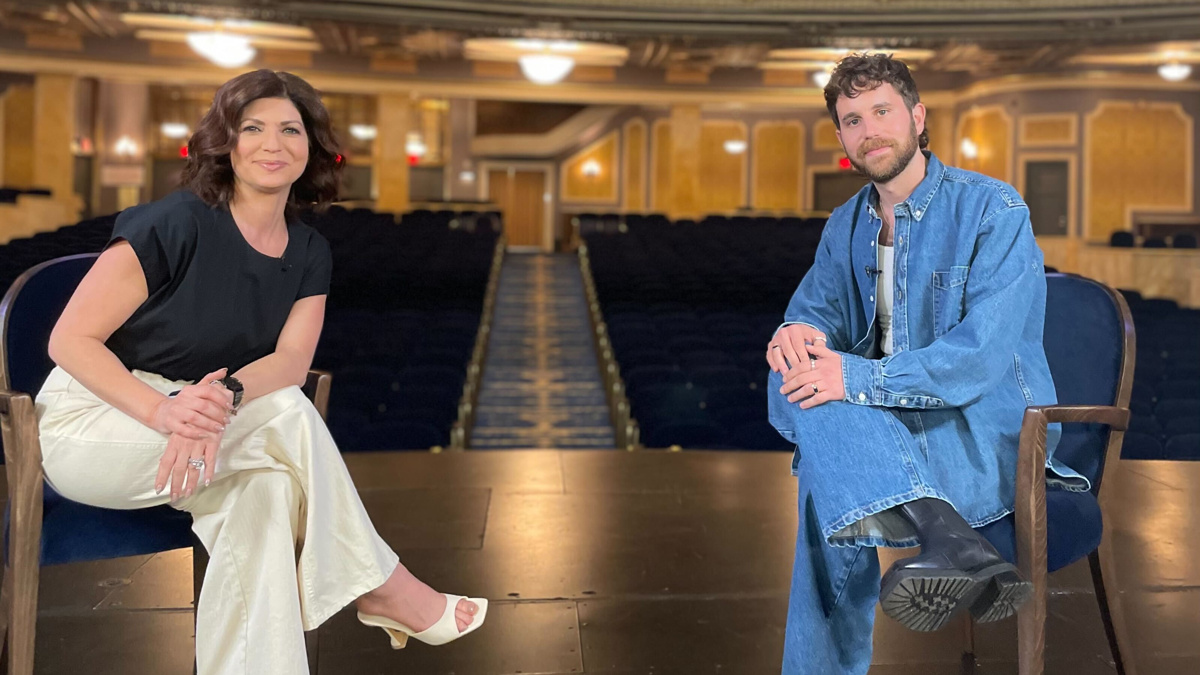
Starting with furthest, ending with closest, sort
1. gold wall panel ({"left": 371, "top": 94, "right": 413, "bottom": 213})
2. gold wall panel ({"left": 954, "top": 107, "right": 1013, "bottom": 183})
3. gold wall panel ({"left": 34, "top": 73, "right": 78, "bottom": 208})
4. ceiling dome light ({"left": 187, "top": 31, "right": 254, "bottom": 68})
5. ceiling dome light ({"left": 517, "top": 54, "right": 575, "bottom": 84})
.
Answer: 1. gold wall panel ({"left": 371, "top": 94, "right": 413, "bottom": 213})
2. gold wall panel ({"left": 954, "top": 107, "right": 1013, "bottom": 183})
3. gold wall panel ({"left": 34, "top": 73, "right": 78, "bottom": 208})
4. ceiling dome light ({"left": 517, "top": 54, "right": 575, "bottom": 84})
5. ceiling dome light ({"left": 187, "top": 31, "right": 254, "bottom": 68})

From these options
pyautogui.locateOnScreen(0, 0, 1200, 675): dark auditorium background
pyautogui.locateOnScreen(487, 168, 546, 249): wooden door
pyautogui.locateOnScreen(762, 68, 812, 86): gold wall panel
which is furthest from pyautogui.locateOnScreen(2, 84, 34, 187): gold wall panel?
pyautogui.locateOnScreen(762, 68, 812, 86): gold wall panel

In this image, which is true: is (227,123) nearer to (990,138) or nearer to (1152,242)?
(1152,242)

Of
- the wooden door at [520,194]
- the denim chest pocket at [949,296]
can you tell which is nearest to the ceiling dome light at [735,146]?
the wooden door at [520,194]

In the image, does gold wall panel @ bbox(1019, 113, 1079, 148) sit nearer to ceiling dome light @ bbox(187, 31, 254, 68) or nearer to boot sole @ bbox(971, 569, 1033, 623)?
ceiling dome light @ bbox(187, 31, 254, 68)

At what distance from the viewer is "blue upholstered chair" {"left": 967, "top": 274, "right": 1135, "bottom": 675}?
1.62m

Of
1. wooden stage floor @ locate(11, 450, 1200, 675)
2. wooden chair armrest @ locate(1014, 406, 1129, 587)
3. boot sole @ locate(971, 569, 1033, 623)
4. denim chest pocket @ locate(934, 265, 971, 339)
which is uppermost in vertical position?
denim chest pocket @ locate(934, 265, 971, 339)

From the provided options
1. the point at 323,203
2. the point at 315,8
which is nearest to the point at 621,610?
the point at 323,203

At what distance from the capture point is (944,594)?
141 centimetres

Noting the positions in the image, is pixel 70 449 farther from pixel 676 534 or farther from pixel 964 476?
pixel 676 534

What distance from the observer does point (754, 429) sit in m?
4.64

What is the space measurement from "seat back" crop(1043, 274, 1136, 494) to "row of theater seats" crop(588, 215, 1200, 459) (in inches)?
101

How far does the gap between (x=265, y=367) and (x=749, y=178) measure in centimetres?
1909

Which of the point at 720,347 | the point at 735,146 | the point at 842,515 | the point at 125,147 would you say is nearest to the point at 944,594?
the point at 842,515

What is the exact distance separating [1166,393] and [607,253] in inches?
273
